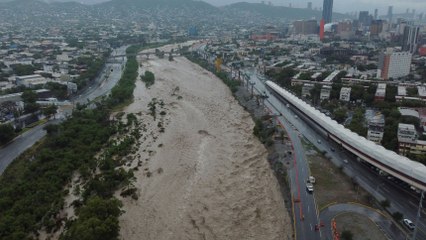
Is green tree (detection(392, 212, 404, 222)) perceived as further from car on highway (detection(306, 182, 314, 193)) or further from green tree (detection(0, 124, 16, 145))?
green tree (detection(0, 124, 16, 145))

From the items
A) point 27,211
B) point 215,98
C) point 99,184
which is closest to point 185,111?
point 215,98

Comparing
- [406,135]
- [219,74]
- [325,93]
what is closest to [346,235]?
[406,135]

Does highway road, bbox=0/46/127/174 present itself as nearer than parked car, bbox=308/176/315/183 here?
No

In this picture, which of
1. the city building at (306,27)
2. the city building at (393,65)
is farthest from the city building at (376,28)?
the city building at (393,65)

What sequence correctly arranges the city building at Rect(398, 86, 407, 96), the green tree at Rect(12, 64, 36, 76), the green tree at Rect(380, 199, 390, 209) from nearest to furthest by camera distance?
the green tree at Rect(380, 199, 390, 209) → the city building at Rect(398, 86, 407, 96) → the green tree at Rect(12, 64, 36, 76)

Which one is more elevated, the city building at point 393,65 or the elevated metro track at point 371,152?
the city building at point 393,65

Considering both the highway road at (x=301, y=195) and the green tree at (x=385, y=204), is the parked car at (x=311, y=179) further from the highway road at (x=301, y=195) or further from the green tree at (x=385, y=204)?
the green tree at (x=385, y=204)

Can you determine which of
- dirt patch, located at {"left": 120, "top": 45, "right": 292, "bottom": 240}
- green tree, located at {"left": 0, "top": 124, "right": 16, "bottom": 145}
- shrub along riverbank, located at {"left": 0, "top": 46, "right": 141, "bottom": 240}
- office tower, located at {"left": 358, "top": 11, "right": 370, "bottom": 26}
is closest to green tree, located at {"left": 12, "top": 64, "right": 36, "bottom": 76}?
dirt patch, located at {"left": 120, "top": 45, "right": 292, "bottom": 240}
